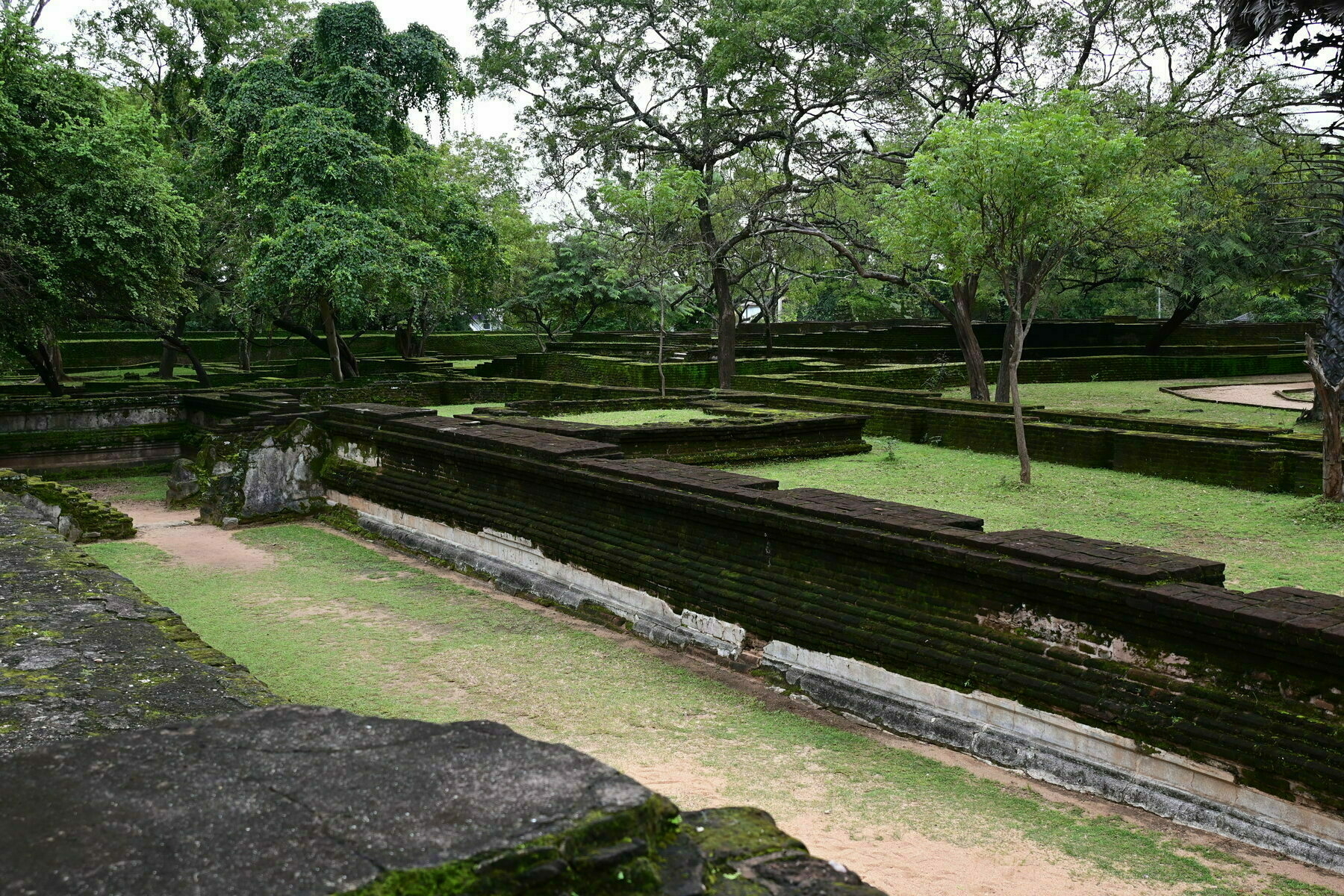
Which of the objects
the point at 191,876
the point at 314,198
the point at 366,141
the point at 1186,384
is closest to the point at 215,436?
the point at 314,198

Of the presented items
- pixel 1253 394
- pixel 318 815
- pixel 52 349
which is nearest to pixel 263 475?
pixel 318 815

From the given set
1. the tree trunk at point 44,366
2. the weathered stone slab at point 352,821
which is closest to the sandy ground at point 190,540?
the tree trunk at point 44,366

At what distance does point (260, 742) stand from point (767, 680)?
3317mm

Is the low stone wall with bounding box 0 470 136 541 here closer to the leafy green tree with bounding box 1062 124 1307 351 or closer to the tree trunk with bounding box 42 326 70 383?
the tree trunk with bounding box 42 326 70 383

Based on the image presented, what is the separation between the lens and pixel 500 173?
30.8 m

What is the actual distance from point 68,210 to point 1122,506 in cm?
1143

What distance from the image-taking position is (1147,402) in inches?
597

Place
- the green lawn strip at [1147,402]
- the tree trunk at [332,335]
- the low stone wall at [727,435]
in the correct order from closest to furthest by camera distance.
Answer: the low stone wall at [727,435]
the green lawn strip at [1147,402]
the tree trunk at [332,335]

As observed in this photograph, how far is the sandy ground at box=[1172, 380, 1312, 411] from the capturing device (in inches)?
570

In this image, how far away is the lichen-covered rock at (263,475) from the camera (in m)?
9.39

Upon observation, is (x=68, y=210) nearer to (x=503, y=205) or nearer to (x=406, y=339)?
(x=406, y=339)

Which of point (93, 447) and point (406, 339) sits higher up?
point (406, 339)

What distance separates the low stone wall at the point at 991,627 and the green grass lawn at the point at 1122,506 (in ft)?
5.26

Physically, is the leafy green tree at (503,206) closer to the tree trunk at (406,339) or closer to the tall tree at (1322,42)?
the tree trunk at (406,339)
